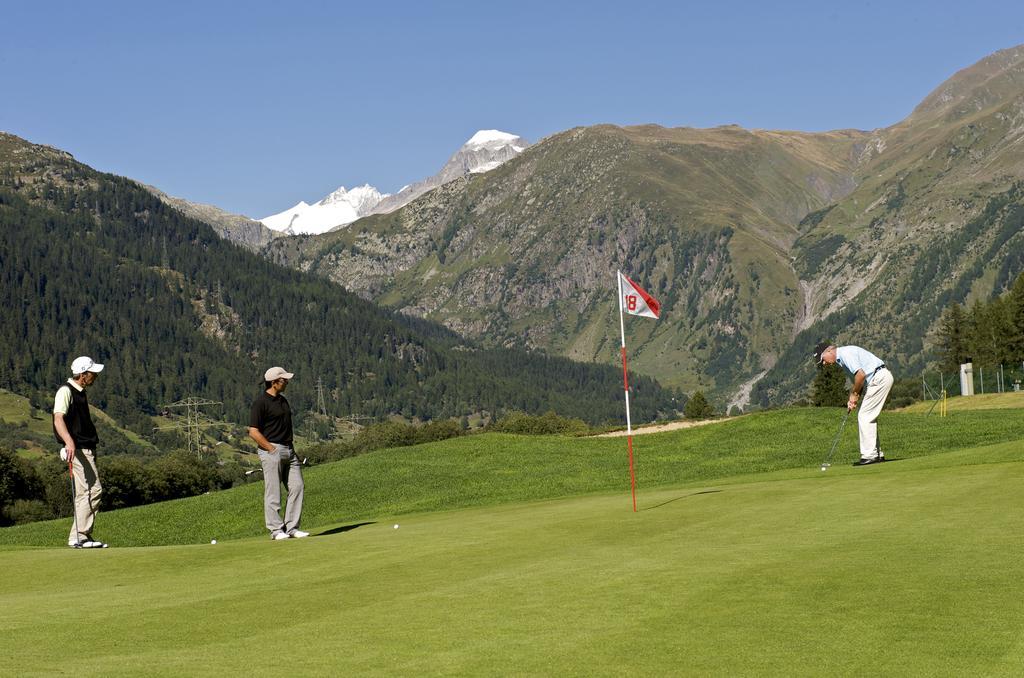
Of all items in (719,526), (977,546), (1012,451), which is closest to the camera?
(977,546)

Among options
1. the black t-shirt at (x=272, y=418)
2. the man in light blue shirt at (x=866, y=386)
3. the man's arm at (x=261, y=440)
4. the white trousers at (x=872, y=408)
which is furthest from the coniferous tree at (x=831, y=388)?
the man's arm at (x=261, y=440)

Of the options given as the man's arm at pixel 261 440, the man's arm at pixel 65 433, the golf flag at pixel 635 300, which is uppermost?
the golf flag at pixel 635 300

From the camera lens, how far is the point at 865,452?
96.4ft

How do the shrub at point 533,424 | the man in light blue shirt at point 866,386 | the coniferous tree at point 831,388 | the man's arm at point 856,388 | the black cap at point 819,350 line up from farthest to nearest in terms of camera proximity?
the coniferous tree at point 831,388
the shrub at point 533,424
the black cap at point 819,350
the man in light blue shirt at point 866,386
the man's arm at point 856,388

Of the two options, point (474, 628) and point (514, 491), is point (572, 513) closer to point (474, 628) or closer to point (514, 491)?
point (474, 628)

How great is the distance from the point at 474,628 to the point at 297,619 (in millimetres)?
2166

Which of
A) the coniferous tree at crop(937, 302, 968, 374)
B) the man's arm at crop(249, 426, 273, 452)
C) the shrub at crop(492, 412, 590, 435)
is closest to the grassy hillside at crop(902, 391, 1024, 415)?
the man's arm at crop(249, 426, 273, 452)

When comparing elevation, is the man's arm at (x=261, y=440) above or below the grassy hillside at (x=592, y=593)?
above

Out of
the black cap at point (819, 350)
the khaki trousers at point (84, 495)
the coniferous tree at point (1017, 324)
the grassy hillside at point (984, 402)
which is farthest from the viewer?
the coniferous tree at point (1017, 324)

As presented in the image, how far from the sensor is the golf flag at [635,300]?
29.5 meters

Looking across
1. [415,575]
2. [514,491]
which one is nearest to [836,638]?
[415,575]

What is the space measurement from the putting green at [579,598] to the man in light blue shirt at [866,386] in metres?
7.18

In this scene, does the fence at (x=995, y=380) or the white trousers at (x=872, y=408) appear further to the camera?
the fence at (x=995, y=380)

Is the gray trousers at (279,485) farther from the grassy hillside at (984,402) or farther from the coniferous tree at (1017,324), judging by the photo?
the coniferous tree at (1017,324)
